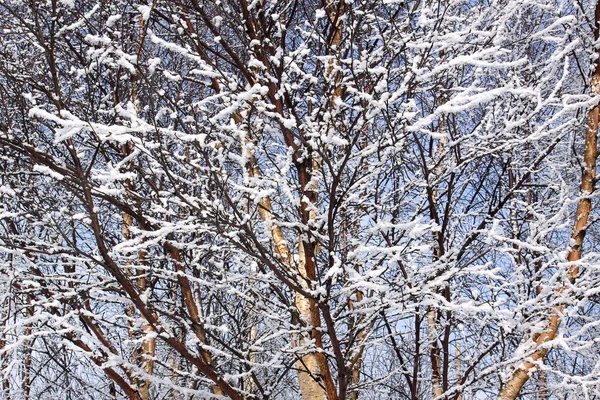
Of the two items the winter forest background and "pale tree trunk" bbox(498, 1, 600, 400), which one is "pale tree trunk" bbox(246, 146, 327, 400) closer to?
the winter forest background

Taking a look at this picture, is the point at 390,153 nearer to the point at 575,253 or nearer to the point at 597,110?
the point at 575,253

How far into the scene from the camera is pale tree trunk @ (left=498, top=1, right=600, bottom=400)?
3.28 metres

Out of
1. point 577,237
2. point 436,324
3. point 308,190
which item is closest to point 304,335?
point 308,190

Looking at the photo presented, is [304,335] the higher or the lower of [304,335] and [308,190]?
the lower

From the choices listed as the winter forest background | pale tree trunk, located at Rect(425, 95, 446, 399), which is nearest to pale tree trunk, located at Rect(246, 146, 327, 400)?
the winter forest background

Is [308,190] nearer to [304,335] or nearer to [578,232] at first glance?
[304,335]

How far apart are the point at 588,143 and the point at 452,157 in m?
1.22

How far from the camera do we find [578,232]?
3.62 meters

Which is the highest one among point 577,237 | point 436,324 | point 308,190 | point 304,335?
point 308,190

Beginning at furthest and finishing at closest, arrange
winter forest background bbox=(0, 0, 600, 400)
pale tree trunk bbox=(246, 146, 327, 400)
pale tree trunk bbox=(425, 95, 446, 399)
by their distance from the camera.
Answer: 1. pale tree trunk bbox=(425, 95, 446, 399)
2. pale tree trunk bbox=(246, 146, 327, 400)
3. winter forest background bbox=(0, 0, 600, 400)

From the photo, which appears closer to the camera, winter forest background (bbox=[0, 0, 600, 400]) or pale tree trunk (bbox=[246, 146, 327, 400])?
winter forest background (bbox=[0, 0, 600, 400])

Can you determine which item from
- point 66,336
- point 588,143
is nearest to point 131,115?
point 66,336

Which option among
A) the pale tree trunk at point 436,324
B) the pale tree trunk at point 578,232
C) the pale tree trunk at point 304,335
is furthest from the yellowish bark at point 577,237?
the pale tree trunk at point 304,335

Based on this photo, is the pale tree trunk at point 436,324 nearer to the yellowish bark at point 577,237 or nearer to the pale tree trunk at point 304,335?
the yellowish bark at point 577,237
